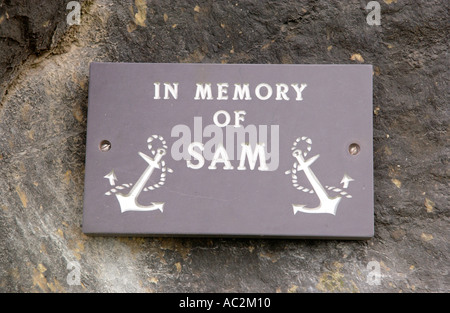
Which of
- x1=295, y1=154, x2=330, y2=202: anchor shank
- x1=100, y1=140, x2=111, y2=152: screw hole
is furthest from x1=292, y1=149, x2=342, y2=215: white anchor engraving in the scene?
x1=100, y1=140, x2=111, y2=152: screw hole

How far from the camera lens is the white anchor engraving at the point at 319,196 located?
1.29 m

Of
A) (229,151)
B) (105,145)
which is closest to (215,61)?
(229,151)

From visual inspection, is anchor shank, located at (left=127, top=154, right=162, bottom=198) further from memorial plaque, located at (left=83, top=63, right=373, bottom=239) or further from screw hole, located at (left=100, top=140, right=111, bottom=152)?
screw hole, located at (left=100, top=140, right=111, bottom=152)

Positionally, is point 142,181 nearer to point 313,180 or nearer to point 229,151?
point 229,151

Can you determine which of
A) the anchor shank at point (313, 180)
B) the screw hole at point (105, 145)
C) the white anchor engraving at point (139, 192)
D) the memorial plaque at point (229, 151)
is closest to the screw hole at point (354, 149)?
the memorial plaque at point (229, 151)

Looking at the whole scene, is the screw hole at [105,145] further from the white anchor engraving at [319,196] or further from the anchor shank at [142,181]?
the white anchor engraving at [319,196]

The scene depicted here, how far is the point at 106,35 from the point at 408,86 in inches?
32.2

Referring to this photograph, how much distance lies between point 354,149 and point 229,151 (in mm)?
315

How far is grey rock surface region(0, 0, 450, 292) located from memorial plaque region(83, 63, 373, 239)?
7 cm

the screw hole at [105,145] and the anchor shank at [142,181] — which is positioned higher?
the screw hole at [105,145]

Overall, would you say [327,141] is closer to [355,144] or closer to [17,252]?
[355,144]

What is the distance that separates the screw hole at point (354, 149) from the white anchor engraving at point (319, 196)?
9 centimetres

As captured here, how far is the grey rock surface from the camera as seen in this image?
1324mm

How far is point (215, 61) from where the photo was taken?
140cm
